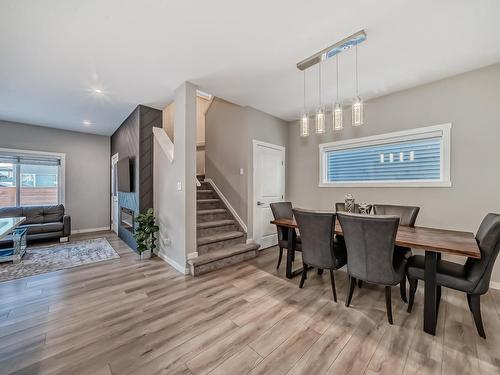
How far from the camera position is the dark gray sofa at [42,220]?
14.1 feet

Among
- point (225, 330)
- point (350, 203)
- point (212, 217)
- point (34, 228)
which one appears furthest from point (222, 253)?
point (34, 228)

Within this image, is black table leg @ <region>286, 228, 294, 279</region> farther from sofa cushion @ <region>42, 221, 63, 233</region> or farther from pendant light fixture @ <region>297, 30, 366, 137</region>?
sofa cushion @ <region>42, 221, 63, 233</region>

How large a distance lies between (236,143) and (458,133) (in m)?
3.35

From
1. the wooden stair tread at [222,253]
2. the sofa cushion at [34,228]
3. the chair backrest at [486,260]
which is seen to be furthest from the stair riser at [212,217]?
the sofa cushion at [34,228]

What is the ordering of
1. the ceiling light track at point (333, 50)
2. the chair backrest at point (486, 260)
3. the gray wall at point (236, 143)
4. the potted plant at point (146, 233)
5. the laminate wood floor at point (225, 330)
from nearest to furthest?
the laminate wood floor at point (225, 330)
the chair backrest at point (486, 260)
the ceiling light track at point (333, 50)
the potted plant at point (146, 233)
the gray wall at point (236, 143)

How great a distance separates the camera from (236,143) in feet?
13.6

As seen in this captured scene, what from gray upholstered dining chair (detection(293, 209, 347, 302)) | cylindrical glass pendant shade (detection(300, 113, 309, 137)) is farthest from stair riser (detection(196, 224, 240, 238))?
cylindrical glass pendant shade (detection(300, 113, 309, 137))

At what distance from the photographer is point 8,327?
6.08 ft

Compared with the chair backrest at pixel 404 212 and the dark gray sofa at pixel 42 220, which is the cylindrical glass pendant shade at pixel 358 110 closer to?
the chair backrest at pixel 404 212

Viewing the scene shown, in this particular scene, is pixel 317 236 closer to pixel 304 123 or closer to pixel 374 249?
pixel 374 249

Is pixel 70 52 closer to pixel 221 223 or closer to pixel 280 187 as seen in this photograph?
pixel 221 223

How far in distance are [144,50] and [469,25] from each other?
3238mm

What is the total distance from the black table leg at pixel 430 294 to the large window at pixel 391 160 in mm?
1649

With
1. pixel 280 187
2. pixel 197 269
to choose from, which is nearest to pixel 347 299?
pixel 197 269
